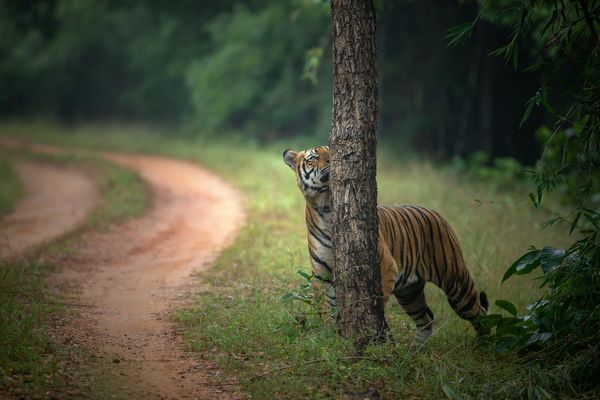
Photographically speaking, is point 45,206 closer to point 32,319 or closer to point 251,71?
point 32,319

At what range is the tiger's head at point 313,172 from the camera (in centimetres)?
551

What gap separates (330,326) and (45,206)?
9.24m

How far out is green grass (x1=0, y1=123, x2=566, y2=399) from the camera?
4672mm

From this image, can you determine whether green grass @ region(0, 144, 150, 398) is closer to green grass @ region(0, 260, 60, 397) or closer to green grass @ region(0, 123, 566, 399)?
green grass @ region(0, 260, 60, 397)

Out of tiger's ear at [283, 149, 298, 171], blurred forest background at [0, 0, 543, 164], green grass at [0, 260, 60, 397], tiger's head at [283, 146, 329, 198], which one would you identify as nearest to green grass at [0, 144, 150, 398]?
green grass at [0, 260, 60, 397]

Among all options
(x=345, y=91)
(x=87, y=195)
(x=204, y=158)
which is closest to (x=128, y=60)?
(x=204, y=158)

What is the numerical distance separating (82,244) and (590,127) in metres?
6.67

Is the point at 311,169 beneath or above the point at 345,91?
beneath

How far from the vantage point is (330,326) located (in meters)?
5.24

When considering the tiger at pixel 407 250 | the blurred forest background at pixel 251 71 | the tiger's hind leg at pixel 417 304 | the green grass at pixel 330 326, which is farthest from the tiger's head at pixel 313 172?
the blurred forest background at pixel 251 71

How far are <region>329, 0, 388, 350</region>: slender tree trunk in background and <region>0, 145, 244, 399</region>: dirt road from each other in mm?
Answer: 1209

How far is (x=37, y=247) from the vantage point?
28.8 feet

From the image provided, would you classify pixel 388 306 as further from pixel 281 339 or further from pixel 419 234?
pixel 281 339

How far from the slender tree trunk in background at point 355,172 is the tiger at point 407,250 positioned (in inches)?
12.7
